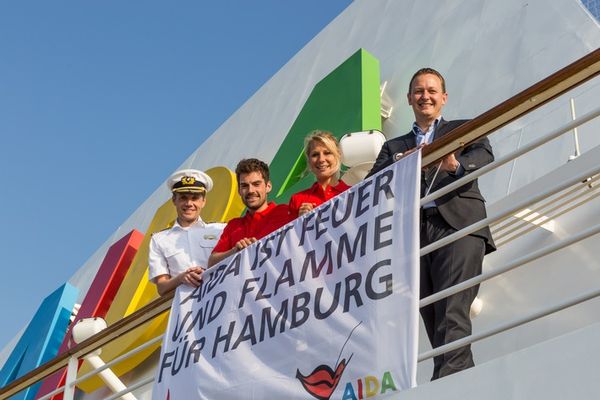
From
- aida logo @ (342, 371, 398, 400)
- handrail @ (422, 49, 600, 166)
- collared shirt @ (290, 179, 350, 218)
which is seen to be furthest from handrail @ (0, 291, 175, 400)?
handrail @ (422, 49, 600, 166)

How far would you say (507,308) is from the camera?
153 inches

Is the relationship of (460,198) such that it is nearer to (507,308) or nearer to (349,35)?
(507,308)

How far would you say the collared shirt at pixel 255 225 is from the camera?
389 cm

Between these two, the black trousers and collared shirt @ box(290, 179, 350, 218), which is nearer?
the black trousers

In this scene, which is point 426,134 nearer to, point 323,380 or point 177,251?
point 323,380

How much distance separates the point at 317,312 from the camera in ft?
10.3

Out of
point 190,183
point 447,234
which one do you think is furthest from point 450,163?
point 190,183

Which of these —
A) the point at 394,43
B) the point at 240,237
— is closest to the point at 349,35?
the point at 394,43

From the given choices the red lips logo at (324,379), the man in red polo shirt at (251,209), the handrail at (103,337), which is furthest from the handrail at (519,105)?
the handrail at (103,337)

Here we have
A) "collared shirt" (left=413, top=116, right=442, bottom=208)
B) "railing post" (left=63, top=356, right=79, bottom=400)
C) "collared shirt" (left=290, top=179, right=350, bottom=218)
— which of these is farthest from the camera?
"railing post" (left=63, top=356, right=79, bottom=400)

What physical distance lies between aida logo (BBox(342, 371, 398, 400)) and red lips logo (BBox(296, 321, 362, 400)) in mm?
59

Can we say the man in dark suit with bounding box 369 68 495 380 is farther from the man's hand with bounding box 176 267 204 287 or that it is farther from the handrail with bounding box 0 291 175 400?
the handrail with bounding box 0 291 175 400

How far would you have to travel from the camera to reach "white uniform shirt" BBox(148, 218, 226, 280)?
14.3 feet

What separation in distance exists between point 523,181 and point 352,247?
176cm
